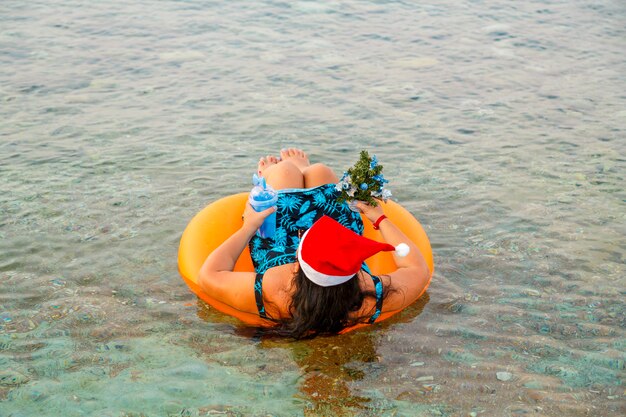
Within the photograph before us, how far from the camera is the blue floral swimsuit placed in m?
4.32

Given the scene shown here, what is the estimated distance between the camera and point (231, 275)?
3955 millimetres

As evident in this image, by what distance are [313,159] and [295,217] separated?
252cm

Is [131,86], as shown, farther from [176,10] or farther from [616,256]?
[616,256]

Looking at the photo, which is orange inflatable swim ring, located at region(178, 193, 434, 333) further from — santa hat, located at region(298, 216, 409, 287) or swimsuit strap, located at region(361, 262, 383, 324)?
santa hat, located at region(298, 216, 409, 287)

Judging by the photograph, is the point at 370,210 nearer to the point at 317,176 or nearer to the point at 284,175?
the point at 317,176

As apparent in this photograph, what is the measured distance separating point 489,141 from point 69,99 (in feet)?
15.9

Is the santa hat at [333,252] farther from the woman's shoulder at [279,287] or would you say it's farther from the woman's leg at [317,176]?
the woman's leg at [317,176]

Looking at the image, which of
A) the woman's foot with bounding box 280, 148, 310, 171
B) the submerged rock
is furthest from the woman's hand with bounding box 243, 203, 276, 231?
the submerged rock

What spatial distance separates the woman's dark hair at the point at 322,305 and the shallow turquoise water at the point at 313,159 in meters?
0.27

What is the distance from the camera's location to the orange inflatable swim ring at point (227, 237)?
4188 mm

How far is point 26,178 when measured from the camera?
20.5ft

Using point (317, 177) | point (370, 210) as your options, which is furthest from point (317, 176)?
point (370, 210)

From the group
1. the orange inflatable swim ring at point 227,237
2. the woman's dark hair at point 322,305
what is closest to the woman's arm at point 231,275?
the orange inflatable swim ring at point 227,237

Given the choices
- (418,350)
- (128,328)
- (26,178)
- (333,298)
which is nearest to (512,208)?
(418,350)
